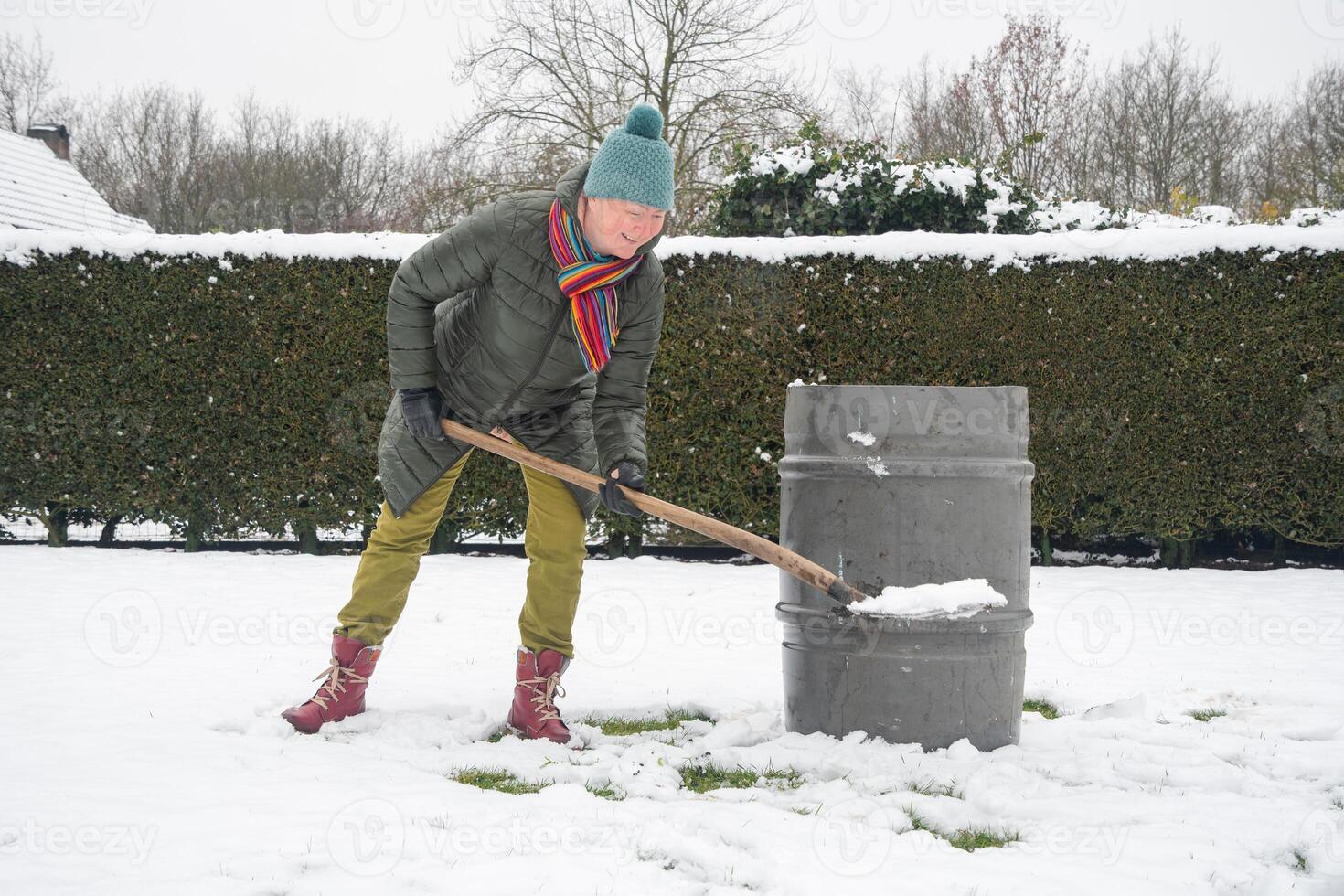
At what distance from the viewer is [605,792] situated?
2.82 metres

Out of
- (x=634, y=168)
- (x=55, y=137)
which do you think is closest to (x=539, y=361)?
(x=634, y=168)

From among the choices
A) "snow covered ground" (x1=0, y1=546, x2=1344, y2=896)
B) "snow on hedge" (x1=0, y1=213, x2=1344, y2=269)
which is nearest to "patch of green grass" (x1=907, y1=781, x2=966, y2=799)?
"snow covered ground" (x1=0, y1=546, x2=1344, y2=896)

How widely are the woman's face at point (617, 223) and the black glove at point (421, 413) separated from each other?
28.5 inches

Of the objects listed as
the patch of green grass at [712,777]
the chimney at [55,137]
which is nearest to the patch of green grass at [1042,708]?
the patch of green grass at [712,777]

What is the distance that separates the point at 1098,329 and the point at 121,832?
642cm

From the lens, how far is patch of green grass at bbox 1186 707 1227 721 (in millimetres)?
3711

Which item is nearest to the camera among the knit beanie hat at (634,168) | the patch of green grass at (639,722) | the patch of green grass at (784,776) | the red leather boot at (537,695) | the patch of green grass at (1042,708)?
the patch of green grass at (784,776)

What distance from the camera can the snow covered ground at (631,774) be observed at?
221cm

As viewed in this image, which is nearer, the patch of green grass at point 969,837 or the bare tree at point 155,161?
the patch of green grass at point 969,837

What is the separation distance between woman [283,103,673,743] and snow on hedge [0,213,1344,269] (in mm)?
3647

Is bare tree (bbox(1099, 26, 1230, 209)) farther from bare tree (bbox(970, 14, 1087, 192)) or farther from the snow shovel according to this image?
the snow shovel

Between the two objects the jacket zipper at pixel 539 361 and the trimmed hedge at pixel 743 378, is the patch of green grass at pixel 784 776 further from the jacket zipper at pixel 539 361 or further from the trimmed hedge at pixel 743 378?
the trimmed hedge at pixel 743 378

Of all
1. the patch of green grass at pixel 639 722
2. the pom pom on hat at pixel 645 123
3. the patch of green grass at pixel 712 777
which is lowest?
the patch of green grass at pixel 639 722

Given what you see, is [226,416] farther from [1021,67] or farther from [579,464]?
[1021,67]
